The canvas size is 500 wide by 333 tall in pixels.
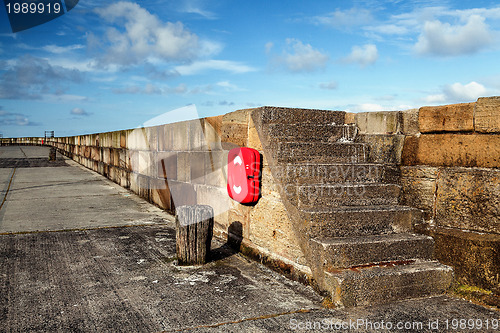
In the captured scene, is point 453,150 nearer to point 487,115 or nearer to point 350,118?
point 487,115

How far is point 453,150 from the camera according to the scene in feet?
12.0

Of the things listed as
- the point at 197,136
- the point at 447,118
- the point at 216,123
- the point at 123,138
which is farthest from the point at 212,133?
the point at 123,138

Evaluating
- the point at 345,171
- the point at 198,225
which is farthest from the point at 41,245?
the point at 345,171

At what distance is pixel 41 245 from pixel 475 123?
496 centimetres

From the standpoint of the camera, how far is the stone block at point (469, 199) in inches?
Result: 131

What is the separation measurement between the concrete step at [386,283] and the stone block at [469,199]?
1.67ft

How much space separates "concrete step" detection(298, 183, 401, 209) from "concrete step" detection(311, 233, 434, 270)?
16.7 inches

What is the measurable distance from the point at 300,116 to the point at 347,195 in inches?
49.1

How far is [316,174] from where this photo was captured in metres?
4.02

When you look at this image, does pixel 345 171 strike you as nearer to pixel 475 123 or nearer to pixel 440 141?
pixel 440 141

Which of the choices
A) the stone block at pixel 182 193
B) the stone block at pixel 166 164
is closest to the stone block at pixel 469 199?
the stone block at pixel 182 193

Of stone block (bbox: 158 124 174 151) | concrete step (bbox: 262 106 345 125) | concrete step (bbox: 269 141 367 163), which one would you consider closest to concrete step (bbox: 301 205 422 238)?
concrete step (bbox: 269 141 367 163)

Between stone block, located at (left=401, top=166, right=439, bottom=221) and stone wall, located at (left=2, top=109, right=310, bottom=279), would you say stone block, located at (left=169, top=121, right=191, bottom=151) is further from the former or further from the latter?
stone block, located at (left=401, top=166, right=439, bottom=221)

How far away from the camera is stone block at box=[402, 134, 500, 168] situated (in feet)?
11.1
